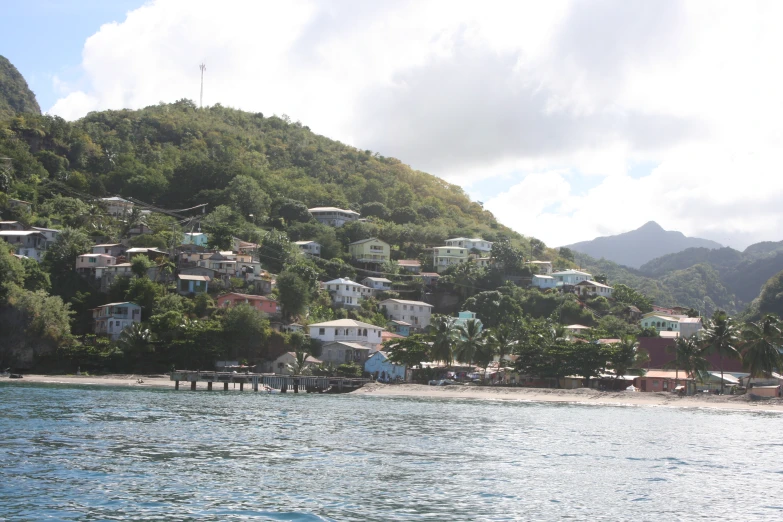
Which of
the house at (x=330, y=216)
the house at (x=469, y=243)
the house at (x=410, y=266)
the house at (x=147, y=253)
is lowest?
the house at (x=147, y=253)

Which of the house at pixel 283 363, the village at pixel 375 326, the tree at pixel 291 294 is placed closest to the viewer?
the village at pixel 375 326

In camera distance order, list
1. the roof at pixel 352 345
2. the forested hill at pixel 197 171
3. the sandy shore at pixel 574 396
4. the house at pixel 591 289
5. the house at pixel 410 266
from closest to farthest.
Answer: the sandy shore at pixel 574 396 < the roof at pixel 352 345 < the house at pixel 591 289 < the house at pixel 410 266 < the forested hill at pixel 197 171

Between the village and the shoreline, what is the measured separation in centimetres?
401

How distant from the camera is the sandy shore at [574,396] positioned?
69500mm

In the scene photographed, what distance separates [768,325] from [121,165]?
4518 inches

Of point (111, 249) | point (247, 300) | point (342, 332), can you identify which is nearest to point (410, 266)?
point (342, 332)

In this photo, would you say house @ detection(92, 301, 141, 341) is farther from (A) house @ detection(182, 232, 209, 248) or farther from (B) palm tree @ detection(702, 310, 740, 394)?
(B) palm tree @ detection(702, 310, 740, 394)

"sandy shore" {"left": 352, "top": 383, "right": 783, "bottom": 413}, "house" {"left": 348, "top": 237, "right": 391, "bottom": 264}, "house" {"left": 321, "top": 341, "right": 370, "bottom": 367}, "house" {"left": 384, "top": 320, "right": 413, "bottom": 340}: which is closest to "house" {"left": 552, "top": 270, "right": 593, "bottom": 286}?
"house" {"left": 348, "top": 237, "right": 391, "bottom": 264}

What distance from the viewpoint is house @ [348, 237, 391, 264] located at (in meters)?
127

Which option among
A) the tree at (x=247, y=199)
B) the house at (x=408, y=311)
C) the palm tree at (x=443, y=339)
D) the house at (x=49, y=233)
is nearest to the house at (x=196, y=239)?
the house at (x=49, y=233)

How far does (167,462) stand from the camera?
1204 inches

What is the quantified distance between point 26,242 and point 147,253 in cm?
1495

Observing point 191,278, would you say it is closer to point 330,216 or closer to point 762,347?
point 330,216

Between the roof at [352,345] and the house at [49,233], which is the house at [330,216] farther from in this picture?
the roof at [352,345]
